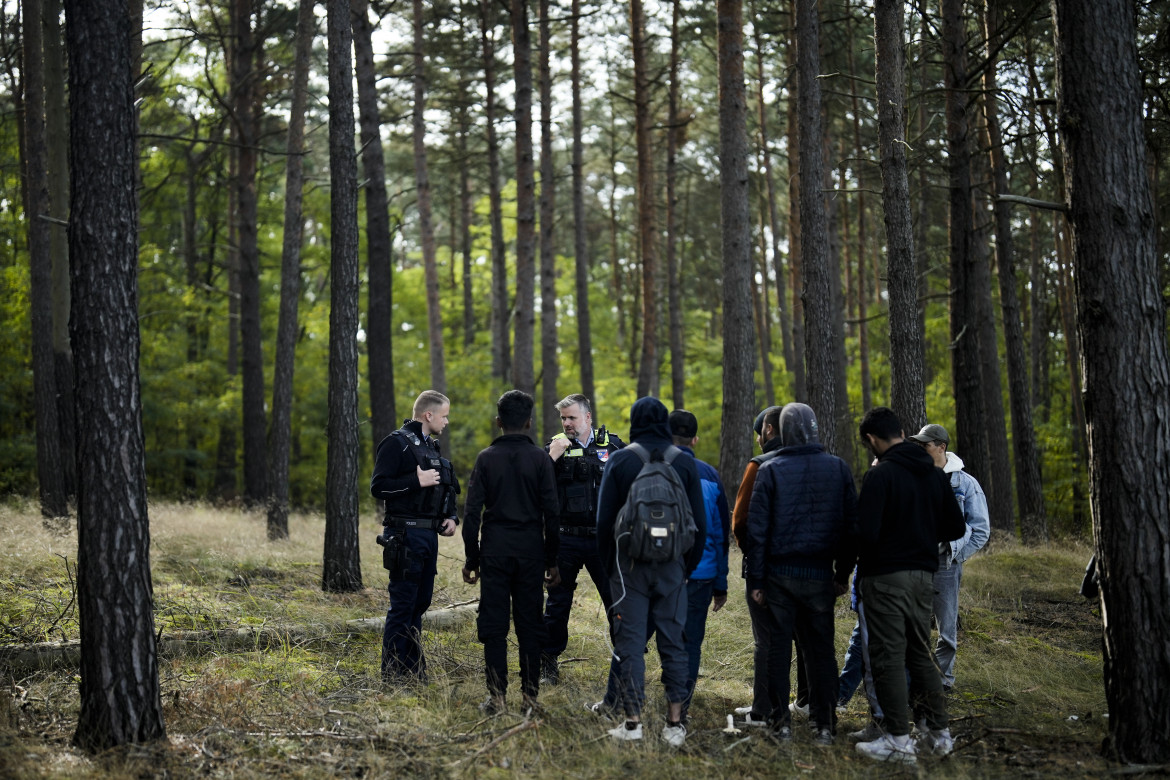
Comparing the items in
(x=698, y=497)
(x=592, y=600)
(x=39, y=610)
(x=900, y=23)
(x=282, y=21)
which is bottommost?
(x=592, y=600)

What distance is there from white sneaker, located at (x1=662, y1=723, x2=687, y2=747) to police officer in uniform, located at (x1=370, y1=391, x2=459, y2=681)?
6.65 ft

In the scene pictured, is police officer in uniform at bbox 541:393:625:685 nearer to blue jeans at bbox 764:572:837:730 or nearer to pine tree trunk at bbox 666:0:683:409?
blue jeans at bbox 764:572:837:730

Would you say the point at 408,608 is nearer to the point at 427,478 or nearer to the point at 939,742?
the point at 427,478

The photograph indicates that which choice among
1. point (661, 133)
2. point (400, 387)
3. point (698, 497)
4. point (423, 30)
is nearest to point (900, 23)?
point (698, 497)

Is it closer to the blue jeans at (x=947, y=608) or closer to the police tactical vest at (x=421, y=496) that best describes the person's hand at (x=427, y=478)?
the police tactical vest at (x=421, y=496)

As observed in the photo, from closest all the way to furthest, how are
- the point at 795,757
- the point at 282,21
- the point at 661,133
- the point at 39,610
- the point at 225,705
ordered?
the point at 795,757 → the point at 225,705 → the point at 39,610 → the point at 282,21 → the point at 661,133

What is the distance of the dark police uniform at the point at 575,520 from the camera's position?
6930 millimetres

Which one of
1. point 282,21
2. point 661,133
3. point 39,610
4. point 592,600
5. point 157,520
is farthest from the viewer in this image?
point 661,133

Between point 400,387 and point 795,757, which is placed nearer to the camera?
point 795,757

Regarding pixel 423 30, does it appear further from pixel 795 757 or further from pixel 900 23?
pixel 795 757

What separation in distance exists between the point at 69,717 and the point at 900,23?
9.73 meters

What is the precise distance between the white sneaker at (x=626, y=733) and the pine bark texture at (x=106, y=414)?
2.66 m

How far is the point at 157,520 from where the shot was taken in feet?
47.3

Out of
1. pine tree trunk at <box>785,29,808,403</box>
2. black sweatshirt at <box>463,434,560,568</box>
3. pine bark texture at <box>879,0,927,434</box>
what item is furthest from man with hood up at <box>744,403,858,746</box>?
pine tree trunk at <box>785,29,808,403</box>
